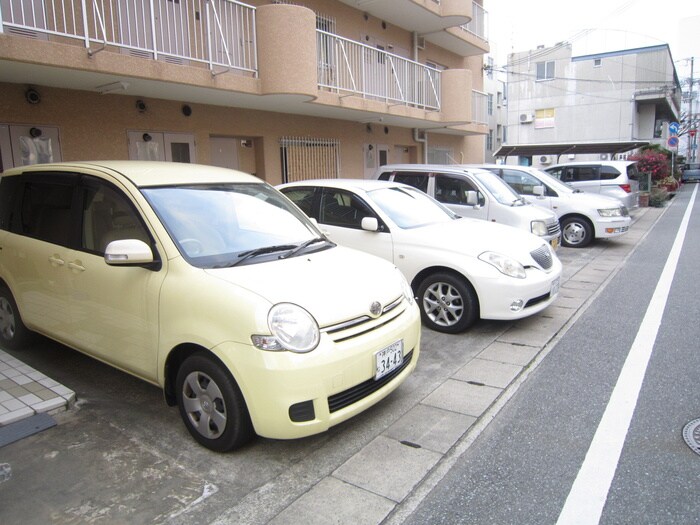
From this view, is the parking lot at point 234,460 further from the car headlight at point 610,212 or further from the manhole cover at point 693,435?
the car headlight at point 610,212

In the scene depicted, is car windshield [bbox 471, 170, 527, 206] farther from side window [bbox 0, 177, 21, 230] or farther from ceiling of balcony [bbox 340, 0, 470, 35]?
side window [bbox 0, 177, 21, 230]

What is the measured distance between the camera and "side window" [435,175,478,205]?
852cm

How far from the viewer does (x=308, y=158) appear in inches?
458

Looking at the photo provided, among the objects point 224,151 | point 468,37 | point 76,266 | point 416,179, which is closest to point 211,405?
point 76,266

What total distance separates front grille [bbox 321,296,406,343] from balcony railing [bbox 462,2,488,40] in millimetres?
15423

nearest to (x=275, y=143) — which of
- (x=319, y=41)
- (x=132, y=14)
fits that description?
(x=319, y=41)

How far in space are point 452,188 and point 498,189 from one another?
0.83 meters

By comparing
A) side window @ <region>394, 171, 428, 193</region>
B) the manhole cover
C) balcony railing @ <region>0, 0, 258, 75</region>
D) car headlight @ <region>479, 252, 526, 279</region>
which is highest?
balcony railing @ <region>0, 0, 258, 75</region>

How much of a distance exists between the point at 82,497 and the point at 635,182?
50.1ft

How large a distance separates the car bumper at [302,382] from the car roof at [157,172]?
60.2 inches

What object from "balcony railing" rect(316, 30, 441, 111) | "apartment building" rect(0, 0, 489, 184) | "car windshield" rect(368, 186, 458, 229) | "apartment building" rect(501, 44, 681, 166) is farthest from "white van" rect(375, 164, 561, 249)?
"apartment building" rect(501, 44, 681, 166)

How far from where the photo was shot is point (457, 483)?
9.57ft

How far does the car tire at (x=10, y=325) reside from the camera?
479cm

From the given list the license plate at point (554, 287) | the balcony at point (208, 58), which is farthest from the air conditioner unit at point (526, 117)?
the license plate at point (554, 287)
